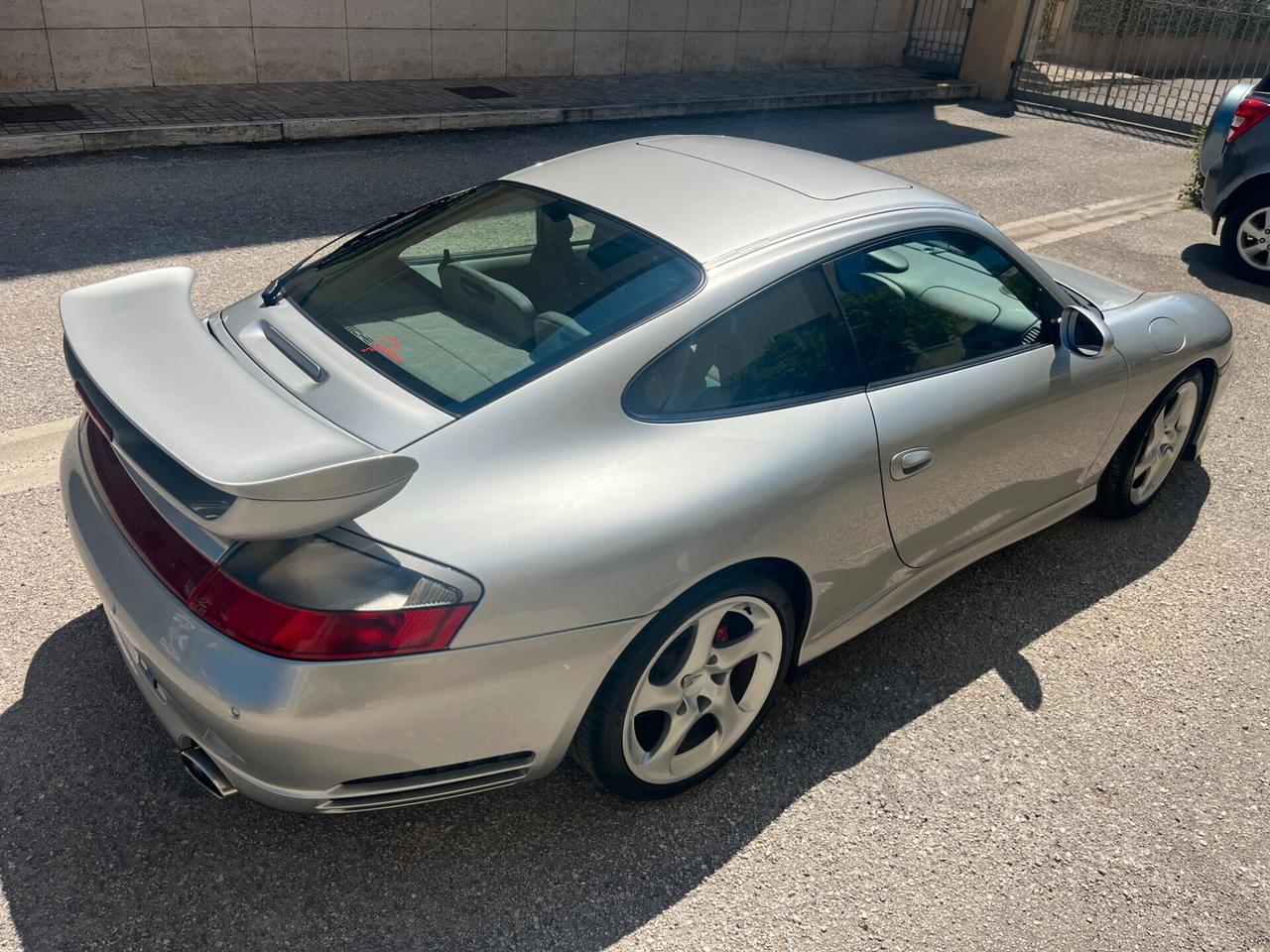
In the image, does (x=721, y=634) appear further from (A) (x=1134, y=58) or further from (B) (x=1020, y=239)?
(A) (x=1134, y=58)

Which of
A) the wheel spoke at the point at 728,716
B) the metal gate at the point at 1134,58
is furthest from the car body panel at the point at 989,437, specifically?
the metal gate at the point at 1134,58

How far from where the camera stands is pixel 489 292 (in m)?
2.97

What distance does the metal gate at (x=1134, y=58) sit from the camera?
49.0 ft

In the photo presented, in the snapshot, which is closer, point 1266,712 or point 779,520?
point 779,520

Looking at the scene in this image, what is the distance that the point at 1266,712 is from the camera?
3.58 metres

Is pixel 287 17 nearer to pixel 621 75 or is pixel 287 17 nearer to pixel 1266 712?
pixel 621 75

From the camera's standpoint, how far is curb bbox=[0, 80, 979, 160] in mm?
8258

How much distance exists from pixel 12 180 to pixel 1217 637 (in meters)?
7.92

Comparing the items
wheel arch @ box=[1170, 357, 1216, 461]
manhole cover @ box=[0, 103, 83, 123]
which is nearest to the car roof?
wheel arch @ box=[1170, 357, 1216, 461]

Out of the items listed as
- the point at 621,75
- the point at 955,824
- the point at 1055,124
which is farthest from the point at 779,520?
the point at 1055,124

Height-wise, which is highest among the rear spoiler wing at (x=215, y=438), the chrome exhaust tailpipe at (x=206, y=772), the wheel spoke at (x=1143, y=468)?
the rear spoiler wing at (x=215, y=438)

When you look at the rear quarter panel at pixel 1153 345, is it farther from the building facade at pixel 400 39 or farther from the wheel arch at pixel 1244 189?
the building facade at pixel 400 39

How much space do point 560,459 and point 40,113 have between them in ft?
27.6

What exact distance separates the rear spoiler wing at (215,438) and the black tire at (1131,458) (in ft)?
10.4
